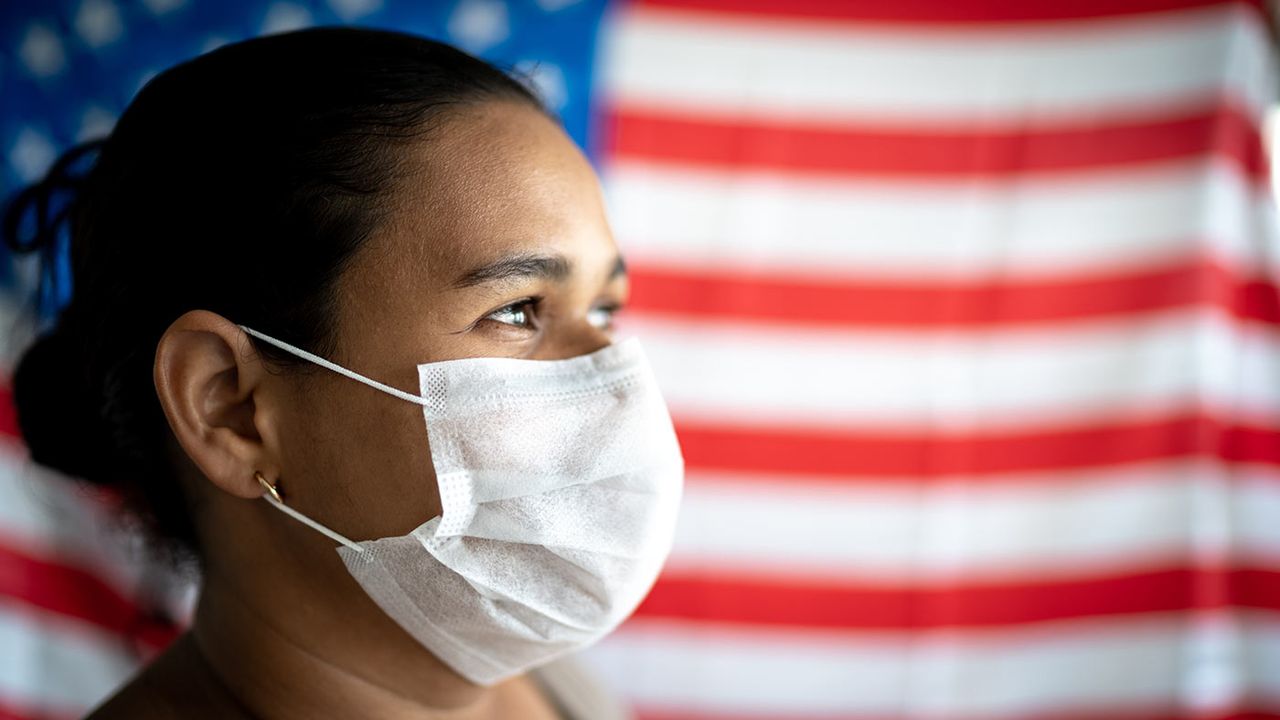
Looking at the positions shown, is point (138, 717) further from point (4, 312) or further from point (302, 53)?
point (4, 312)

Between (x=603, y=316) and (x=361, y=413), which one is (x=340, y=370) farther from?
(x=603, y=316)

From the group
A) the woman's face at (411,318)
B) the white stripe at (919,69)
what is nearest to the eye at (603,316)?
the woman's face at (411,318)

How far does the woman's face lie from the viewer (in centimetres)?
96

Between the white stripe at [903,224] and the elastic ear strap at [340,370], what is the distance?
141 centimetres

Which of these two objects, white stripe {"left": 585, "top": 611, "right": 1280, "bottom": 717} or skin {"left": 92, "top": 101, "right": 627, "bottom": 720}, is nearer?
skin {"left": 92, "top": 101, "right": 627, "bottom": 720}

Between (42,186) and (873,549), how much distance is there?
1.96 meters

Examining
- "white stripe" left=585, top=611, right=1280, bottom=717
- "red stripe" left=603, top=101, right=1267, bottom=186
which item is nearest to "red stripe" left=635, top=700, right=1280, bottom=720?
"white stripe" left=585, top=611, right=1280, bottom=717

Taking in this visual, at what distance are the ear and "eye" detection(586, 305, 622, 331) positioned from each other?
36 cm

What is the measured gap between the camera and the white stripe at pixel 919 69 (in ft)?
7.49

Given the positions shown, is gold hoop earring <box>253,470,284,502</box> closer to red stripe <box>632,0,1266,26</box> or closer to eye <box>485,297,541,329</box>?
eye <box>485,297,541,329</box>

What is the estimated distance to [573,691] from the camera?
136 cm

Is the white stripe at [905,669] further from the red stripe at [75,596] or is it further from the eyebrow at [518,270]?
the eyebrow at [518,270]

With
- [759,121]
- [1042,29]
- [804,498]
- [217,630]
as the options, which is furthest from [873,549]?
[217,630]

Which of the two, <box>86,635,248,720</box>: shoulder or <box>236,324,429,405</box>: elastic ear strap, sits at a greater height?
<box>236,324,429,405</box>: elastic ear strap
